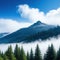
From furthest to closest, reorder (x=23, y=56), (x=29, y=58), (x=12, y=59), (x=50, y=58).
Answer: (x=29, y=58), (x=50, y=58), (x=23, y=56), (x=12, y=59)

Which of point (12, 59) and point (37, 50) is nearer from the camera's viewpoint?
point (12, 59)

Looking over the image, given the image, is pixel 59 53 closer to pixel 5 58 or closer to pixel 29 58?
pixel 29 58

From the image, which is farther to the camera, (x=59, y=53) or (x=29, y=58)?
(x=29, y=58)

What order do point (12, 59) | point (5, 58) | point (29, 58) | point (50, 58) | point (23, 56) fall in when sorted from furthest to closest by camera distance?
point (29, 58), point (50, 58), point (23, 56), point (12, 59), point (5, 58)

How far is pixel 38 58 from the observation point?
440 feet

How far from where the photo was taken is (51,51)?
132875mm

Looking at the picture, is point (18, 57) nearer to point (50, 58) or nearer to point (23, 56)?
point (23, 56)

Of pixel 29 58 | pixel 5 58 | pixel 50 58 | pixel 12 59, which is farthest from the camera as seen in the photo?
pixel 29 58

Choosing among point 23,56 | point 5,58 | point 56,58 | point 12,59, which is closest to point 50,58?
point 56,58

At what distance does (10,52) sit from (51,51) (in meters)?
29.6

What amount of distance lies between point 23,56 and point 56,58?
58.0 feet

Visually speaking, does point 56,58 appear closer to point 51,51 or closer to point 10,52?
point 51,51

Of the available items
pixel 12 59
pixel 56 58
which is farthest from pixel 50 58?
pixel 12 59

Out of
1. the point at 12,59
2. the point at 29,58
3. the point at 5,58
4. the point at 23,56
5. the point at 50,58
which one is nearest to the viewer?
the point at 5,58
